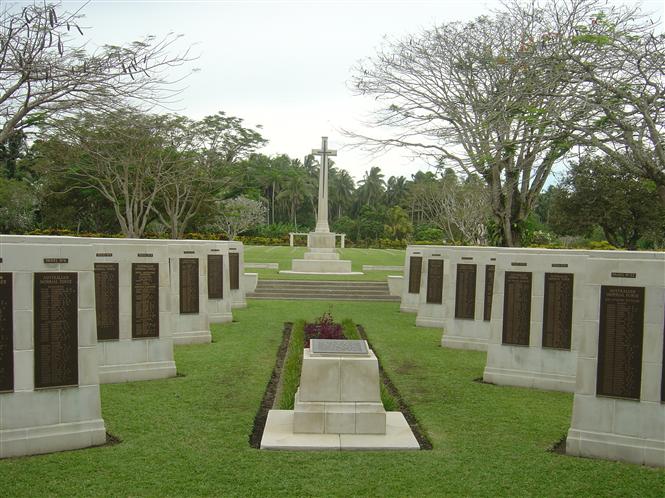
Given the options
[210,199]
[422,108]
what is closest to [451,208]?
[210,199]

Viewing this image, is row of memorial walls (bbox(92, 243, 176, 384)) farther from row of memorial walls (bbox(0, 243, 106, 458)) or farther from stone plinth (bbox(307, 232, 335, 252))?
stone plinth (bbox(307, 232, 335, 252))

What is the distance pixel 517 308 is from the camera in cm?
1066

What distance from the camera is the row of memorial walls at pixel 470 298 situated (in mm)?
13664

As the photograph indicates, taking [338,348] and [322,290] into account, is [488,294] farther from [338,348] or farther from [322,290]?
[322,290]

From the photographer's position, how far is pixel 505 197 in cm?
1928

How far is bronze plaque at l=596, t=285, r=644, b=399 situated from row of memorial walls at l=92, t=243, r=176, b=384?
6.72 metres

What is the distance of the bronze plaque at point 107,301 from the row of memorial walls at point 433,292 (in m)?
8.92

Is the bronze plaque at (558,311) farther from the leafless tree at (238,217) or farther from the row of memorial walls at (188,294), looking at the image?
the leafless tree at (238,217)

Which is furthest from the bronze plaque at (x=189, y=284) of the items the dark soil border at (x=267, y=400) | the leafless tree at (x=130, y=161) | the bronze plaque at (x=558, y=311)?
the leafless tree at (x=130, y=161)

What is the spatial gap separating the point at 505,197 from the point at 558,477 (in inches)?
539

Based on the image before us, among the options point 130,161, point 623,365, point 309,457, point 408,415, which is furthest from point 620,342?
point 130,161

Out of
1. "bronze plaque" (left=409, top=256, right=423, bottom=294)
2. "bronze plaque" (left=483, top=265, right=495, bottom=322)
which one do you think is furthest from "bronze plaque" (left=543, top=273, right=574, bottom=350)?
"bronze plaque" (left=409, top=256, right=423, bottom=294)

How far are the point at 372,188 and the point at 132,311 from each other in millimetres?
76290

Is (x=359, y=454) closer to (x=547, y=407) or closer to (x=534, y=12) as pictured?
(x=547, y=407)
